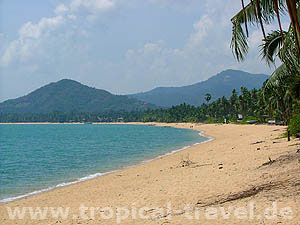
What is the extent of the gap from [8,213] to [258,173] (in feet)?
30.2

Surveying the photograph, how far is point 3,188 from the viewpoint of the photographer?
55.3 feet

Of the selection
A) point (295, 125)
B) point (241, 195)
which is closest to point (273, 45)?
point (241, 195)

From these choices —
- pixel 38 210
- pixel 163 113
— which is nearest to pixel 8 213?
pixel 38 210

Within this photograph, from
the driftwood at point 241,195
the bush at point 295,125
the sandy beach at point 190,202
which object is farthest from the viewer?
the bush at point 295,125

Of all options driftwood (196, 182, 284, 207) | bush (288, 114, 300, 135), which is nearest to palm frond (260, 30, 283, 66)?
driftwood (196, 182, 284, 207)

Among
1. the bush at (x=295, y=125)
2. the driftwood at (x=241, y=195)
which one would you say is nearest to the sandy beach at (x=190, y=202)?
the driftwood at (x=241, y=195)

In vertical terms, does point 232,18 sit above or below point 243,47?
above

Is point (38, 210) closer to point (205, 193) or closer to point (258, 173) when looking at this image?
point (205, 193)

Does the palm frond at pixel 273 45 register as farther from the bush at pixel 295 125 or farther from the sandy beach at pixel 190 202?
the bush at pixel 295 125

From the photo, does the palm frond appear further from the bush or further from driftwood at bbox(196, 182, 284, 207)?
the bush

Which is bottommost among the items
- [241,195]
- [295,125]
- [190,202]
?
[190,202]

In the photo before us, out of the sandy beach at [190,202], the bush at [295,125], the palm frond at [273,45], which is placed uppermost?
the palm frond at [273,45]

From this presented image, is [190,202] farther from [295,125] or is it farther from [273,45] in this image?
[295,125]

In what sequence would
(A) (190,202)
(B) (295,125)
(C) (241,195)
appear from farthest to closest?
(B) (295,125) < (A) (190,202) < (C) (241,195)
